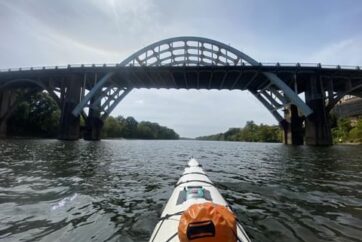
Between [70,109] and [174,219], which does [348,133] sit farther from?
[174,219]

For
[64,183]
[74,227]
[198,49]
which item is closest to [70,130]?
[198,49]

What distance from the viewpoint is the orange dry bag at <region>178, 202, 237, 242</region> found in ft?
10.8

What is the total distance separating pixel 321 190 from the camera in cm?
1009

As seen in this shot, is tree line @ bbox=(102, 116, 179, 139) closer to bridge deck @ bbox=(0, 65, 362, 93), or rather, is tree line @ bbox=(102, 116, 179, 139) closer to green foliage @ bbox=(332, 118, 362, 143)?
bridge deck @ bbox=(0, 65, 362, 93)

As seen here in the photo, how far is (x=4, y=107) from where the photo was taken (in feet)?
207

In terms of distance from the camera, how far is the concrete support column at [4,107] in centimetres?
6144

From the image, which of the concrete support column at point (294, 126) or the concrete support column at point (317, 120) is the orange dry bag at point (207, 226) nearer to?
the concrete support column at point (317, 120)

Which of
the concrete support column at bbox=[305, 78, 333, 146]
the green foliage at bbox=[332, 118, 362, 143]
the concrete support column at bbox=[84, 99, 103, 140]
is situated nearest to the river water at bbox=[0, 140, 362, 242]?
the concrete support column at bbox=[305, 78, 333, 146]

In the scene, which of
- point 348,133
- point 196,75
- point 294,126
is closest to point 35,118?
point 196,75

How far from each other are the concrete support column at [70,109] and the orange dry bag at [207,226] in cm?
4995

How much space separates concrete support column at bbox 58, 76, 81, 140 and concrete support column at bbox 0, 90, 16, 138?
64.2 ft

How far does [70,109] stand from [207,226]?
168ft

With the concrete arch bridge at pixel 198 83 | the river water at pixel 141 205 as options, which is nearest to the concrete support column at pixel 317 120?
the concrete arch bridge at pixel 198 83

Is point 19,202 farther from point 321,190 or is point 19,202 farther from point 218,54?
point 218,54
